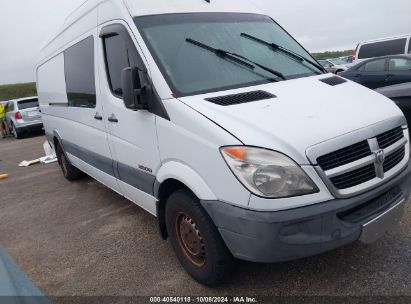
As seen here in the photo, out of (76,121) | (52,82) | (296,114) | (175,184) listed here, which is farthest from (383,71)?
(175,184)

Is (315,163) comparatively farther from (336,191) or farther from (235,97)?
(235,97)

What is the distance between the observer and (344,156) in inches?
97.6

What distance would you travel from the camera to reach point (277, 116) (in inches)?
103

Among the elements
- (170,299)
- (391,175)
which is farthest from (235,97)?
(170,299)

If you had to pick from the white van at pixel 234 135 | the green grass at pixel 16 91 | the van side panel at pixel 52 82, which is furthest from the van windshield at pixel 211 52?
the green grass at pixel 16 91

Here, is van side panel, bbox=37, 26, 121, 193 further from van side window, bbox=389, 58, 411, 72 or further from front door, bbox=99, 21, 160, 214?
van side window, bbox=389, 58, 411, 72

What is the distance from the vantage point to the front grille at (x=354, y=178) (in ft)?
8.02

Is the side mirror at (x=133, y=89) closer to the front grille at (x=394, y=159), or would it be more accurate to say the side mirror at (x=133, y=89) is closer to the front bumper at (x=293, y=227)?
the front bumper at (x=293, y=227)

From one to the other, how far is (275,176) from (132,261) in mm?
1895

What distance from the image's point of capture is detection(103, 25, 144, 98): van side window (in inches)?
128

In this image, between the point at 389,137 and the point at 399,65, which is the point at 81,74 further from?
the point at 399,65

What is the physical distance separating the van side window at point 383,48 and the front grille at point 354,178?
12.3 meters

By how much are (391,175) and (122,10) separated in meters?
2.53

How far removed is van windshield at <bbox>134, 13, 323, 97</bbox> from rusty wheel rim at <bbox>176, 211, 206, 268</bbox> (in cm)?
96
